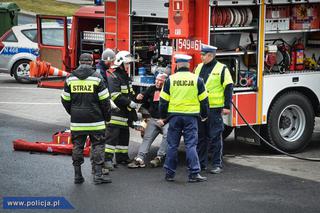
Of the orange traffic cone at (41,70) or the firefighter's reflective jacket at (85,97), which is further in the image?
the orange traffic cone at (41,70)

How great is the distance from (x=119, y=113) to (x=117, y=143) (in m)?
0.44

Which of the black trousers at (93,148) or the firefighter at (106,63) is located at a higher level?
the firefighter at (106,63)

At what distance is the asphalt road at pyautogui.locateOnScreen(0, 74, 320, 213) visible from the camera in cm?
876

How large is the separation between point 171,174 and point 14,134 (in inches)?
161

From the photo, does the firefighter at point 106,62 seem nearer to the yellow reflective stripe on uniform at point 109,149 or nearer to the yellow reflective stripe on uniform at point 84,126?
the yellow reflective stripe on uniform at point 109,149

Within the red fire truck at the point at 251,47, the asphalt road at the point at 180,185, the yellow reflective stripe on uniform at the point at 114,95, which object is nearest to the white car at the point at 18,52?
the red fire truck at the point at 251,47

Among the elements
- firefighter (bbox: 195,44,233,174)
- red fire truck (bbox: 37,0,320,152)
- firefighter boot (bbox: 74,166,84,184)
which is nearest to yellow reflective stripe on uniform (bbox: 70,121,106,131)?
firefighter boot (bbox: 74,166,84,184)

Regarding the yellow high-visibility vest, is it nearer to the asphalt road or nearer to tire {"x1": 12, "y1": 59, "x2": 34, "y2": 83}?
the asphalt road

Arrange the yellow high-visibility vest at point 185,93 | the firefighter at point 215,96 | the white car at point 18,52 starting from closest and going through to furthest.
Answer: the yellow high-visibility vest at point 185,93, the firefighter at point 215,96, the white car at point 18,52

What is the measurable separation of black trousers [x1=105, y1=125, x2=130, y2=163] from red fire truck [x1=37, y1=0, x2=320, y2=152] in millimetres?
1329

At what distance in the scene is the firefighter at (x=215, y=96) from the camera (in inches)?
414

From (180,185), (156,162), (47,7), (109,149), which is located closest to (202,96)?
(180,185)

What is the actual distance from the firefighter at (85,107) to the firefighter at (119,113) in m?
0.85

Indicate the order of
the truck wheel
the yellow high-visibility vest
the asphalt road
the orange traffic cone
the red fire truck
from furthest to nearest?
the orange traffic cone → the truck wheel → the red fire truck → the yellow high-visibility vest → the asphalt road
